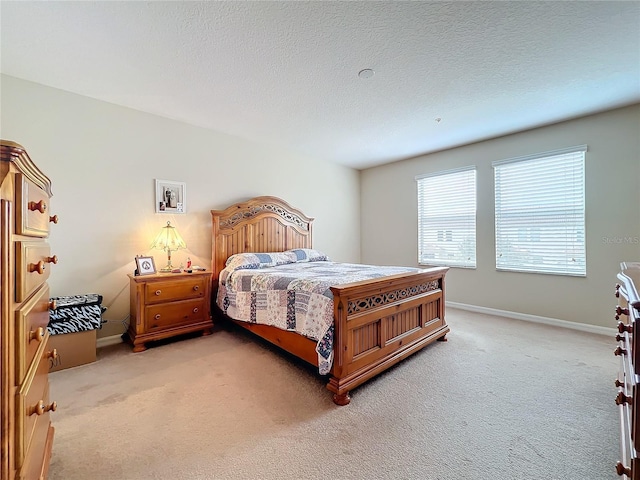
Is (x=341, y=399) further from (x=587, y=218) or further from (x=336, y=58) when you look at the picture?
(x=587, y=218)

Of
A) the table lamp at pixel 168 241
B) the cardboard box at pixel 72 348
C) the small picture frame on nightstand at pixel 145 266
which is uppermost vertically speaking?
the table lamp at pixel 168 241

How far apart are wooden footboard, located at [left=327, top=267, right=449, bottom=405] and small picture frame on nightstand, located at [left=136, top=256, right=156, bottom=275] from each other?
2162mm

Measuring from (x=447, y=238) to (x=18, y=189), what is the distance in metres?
4.62

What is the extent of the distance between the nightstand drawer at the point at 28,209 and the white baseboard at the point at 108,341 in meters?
2.27

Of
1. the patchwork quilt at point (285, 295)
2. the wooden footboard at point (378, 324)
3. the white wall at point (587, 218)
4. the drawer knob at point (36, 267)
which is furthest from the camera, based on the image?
the white wall at point (587, 218)

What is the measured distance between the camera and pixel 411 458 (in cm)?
135

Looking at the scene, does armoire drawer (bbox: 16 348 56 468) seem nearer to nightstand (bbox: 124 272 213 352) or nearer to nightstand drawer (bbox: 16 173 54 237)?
nightstand drawer (bbox: 16 173 54 237)

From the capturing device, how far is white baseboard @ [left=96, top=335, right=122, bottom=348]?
2.78 meters

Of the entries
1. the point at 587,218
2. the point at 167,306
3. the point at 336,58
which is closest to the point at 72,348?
the point at 167,306

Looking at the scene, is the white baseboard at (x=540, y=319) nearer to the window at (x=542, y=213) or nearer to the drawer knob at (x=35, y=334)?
the window at (x=542, y=213)

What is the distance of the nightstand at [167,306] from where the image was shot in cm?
265

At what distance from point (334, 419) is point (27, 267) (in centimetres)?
162

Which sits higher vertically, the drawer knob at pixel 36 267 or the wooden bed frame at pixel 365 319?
the drawer knob at pixel 36 267

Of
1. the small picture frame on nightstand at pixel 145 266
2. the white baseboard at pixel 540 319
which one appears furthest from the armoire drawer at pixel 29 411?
the white baseboard at pixel 540 319
